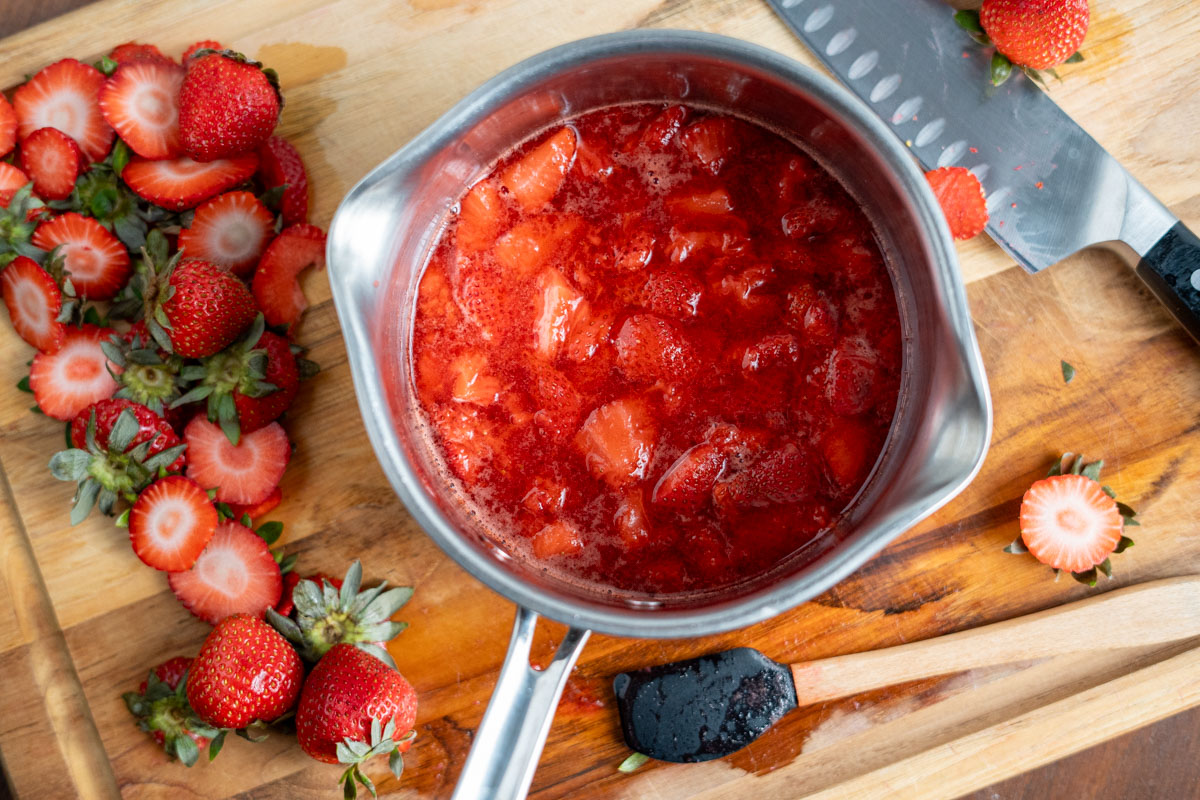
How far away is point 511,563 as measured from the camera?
1.41m

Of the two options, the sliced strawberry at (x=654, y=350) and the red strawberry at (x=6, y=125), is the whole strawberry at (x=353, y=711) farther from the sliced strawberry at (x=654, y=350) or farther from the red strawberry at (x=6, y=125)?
the red strawberry at (x=6, y=125)

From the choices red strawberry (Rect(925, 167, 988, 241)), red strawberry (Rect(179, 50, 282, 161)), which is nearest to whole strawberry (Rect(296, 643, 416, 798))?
red strawberry (Rect(179, 50, 282, 161))

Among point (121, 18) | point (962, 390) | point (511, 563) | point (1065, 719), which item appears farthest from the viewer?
point (121, 18)

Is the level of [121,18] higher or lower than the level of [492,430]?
higher

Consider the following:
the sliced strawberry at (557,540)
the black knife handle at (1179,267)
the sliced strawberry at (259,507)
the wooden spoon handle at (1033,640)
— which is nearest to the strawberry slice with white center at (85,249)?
the sliced strawberry at (259,507)

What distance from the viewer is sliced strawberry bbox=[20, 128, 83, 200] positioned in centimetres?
176

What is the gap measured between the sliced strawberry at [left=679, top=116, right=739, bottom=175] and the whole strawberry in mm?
1065

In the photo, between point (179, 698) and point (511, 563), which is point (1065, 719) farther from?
point (179, 698)

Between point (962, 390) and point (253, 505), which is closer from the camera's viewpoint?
point (962, 390)

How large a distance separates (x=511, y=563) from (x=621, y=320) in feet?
1.41

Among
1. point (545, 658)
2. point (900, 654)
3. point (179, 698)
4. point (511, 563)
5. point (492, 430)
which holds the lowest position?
point (179, 698)

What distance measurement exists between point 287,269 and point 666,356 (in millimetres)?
787

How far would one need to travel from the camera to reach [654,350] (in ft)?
4.65

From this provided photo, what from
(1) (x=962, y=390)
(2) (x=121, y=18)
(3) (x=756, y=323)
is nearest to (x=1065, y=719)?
(1) (x=962, y=390)
